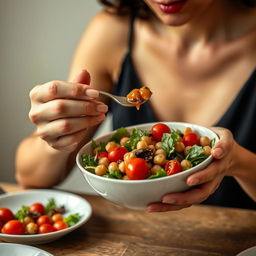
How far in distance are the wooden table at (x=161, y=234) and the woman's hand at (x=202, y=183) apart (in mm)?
197

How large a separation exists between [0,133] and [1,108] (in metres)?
0.16

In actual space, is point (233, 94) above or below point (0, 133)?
above

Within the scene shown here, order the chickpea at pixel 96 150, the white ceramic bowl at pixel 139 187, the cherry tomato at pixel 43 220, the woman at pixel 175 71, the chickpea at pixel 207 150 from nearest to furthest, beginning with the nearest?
the white ceramic bowl at pixel 139 187 < the chickpea at pixel 207 150 < the chickpea at pixel 96 150 < the cherry tomato at pixel 43 220 < the woman at pixel 175 71

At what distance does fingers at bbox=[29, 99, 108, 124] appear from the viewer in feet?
3.62

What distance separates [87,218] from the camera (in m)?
1.34

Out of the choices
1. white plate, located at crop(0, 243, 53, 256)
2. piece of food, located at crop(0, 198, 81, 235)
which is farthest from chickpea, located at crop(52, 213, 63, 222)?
white plate, located at crop(0, 243, 53, 256)

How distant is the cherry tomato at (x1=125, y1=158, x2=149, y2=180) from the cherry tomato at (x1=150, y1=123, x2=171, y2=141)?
7.0 inches

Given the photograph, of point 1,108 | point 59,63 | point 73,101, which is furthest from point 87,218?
Answer: point 1,108

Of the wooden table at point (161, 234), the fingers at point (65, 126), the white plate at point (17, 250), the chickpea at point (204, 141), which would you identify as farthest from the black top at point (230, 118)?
the white plate at point (17, 250)

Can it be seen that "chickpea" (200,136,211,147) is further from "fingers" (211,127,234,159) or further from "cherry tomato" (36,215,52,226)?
"cherry tomato" (36,215,52,226)

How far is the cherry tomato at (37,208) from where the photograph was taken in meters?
1.40

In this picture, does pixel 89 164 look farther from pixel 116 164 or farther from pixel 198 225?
pixel 198 225

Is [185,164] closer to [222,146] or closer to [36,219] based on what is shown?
[222,146]

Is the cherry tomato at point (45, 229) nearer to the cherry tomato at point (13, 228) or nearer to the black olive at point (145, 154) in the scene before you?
the cherry tomato at point (13, 228)
